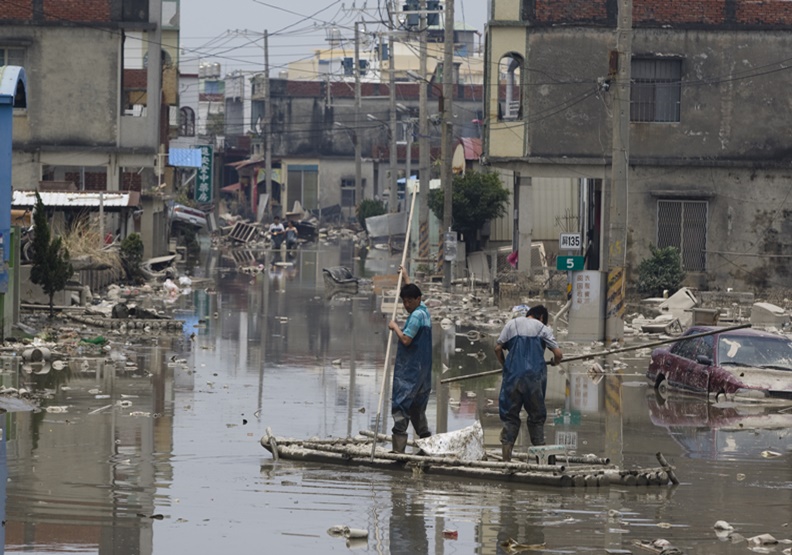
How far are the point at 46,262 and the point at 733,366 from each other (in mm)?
13807

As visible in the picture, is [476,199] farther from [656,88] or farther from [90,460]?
[90,460]

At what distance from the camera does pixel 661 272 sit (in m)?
37.5

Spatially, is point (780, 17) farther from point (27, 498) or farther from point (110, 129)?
point (27, 498)

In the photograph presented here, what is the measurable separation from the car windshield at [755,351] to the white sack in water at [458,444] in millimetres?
7097

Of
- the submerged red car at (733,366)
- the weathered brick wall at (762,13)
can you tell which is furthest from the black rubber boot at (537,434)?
the weathered brick wall at (762,13)

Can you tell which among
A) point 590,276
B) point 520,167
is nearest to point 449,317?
point 590,276

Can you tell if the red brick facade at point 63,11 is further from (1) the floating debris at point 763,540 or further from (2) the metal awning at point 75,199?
(1) the floating debris at point 763,540

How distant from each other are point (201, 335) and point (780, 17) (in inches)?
795

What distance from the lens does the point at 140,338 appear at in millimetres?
25578

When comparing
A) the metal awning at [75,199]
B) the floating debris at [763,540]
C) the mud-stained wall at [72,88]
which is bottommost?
the floating debris at [763,540]

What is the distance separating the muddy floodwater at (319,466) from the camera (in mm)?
10656

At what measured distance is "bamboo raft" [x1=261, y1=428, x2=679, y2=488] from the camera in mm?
12703

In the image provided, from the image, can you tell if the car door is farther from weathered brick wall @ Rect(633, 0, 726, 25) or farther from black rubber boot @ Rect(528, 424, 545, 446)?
weathered brick wall @ Rect(633, 0, 726, 25)

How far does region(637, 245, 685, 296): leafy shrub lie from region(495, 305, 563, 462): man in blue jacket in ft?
78.9
